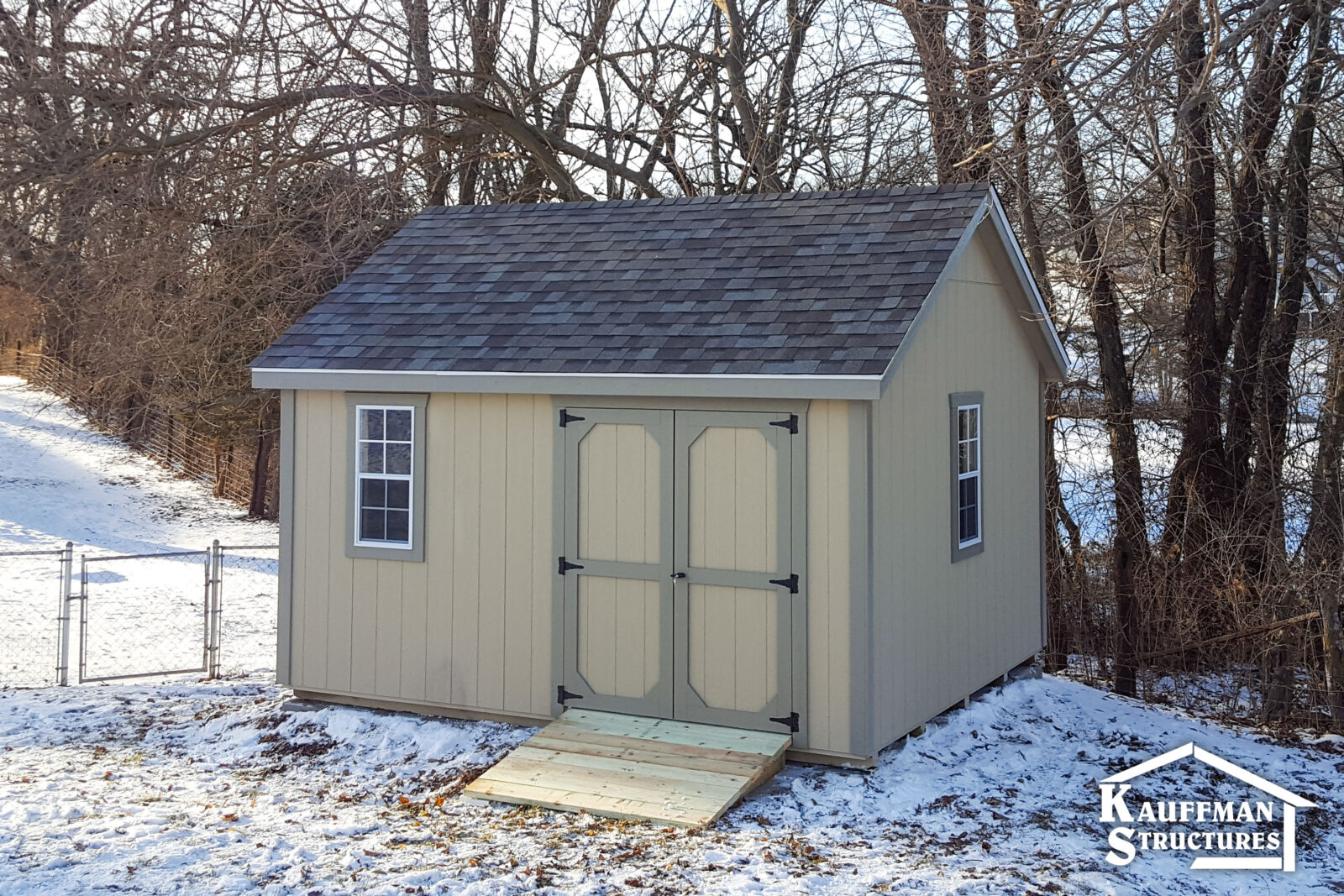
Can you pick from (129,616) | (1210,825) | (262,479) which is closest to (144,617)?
(129,616)

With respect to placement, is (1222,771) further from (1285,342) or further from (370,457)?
(1285,342)

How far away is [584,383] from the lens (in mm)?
8109

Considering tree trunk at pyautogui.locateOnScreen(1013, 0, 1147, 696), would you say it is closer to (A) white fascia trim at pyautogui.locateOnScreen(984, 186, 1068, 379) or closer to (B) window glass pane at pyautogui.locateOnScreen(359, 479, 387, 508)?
(A) white fascia trim at pyautogui.locateOnScreen(984, 186, 1068, 379)

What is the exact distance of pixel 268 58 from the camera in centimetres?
1348

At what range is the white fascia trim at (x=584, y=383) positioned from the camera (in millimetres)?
7379

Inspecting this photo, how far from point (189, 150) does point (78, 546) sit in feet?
29.2

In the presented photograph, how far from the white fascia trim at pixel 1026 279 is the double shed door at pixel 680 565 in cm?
259

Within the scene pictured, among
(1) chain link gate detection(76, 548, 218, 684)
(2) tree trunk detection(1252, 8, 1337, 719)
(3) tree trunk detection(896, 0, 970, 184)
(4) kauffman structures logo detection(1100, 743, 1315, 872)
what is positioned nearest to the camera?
(4) kauffman structures logo detection(1100, 743, 1315, 872)

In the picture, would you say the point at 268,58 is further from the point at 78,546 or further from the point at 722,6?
the point at 78,546

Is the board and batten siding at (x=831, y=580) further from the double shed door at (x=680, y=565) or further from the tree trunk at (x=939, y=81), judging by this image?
the tree trunk at (x=939, y=81)

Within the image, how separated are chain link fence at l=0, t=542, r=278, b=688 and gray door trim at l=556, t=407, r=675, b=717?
4.31 meters

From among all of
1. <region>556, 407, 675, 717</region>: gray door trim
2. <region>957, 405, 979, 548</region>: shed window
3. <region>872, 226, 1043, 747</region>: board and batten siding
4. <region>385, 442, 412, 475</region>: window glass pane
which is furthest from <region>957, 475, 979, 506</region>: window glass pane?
<region>385, 442, 412, 475</region>: window glass pane

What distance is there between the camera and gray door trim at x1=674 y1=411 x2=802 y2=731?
25.5 ft

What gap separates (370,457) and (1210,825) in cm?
596
